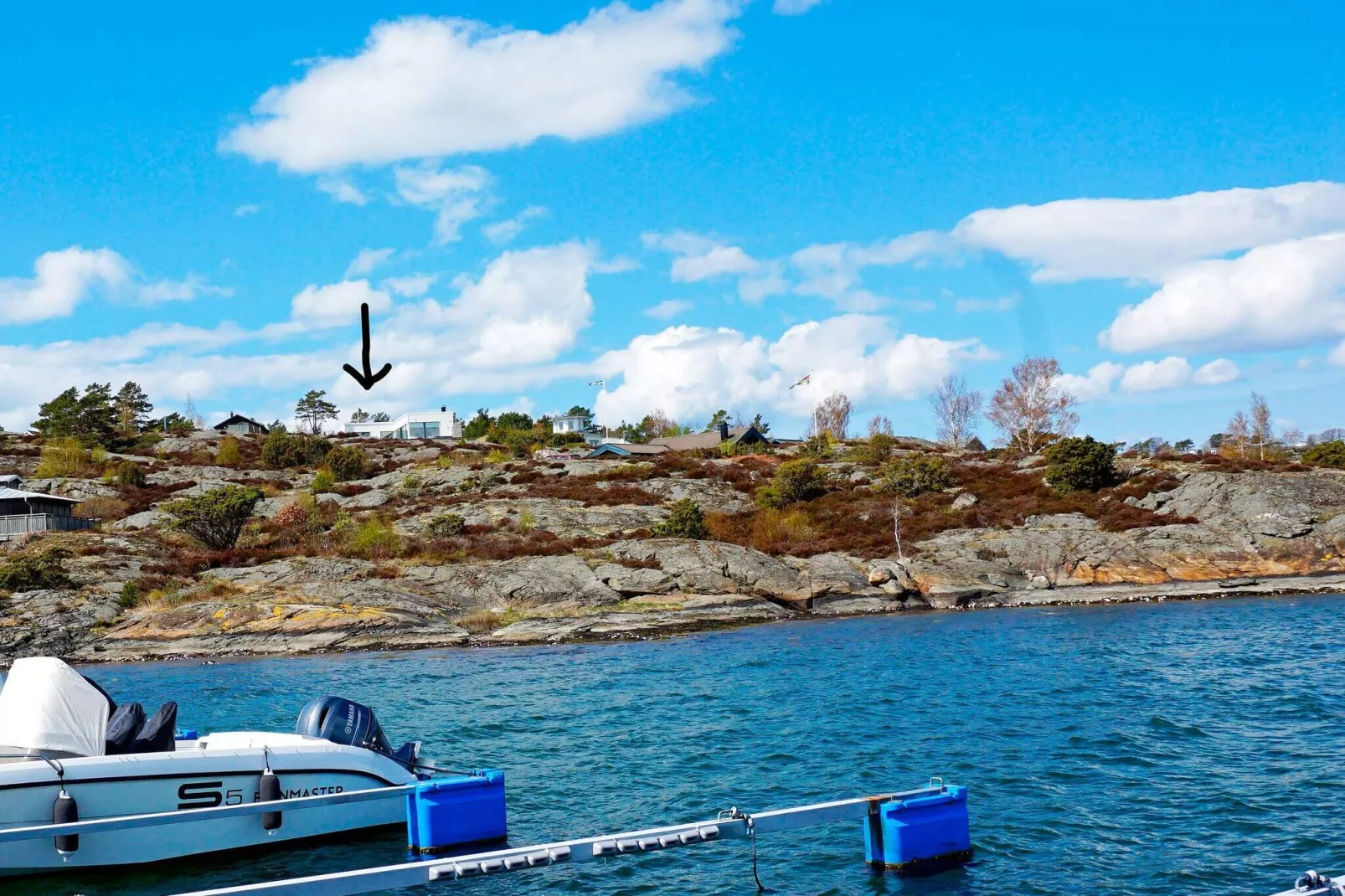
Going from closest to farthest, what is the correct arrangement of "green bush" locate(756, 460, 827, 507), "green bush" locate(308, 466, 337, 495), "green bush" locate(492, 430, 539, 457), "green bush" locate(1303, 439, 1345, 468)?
"green bush" locate(756, 460, 827, 507) < "green bush" locate(1303, 439, 1345, 468) < "green bush" locate(308, 466, 337, 495) < "green bush" locate(492, 430, 539, 457)

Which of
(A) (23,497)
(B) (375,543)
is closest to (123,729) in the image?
(B) (375,543)

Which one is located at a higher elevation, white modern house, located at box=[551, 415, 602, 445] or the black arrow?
white modern house, located at box=[551, 415, 602, 445]

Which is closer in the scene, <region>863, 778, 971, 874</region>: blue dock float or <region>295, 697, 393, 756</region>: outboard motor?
<region>863, 778, 971, 874</region>: blue dock float

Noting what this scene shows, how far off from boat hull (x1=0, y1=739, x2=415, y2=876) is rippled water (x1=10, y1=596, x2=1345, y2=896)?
1.00ft

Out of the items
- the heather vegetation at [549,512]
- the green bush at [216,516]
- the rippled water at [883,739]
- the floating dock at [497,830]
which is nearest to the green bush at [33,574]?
the heather vegetation at [549,512]

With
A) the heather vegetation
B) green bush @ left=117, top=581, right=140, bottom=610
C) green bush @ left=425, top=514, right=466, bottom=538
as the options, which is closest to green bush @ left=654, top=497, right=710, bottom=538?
the heather vegetation

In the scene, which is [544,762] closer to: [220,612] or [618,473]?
[220,612]

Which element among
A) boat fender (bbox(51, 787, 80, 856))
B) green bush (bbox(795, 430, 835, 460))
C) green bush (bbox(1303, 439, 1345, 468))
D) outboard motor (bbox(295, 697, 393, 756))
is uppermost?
green bush (bbox(795, 430, 835, 460))

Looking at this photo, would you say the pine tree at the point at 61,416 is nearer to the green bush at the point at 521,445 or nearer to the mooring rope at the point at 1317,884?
the green bush at the point at 521,445

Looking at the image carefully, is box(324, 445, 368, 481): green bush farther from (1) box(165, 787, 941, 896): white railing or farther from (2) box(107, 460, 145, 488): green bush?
(1) box(165, 787, 941, 896): white railing

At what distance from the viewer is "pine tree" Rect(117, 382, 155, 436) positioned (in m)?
122

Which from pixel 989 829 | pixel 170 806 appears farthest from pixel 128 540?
pixel 989 829

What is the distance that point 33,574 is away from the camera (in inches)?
1781

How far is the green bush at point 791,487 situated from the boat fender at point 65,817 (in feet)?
177
